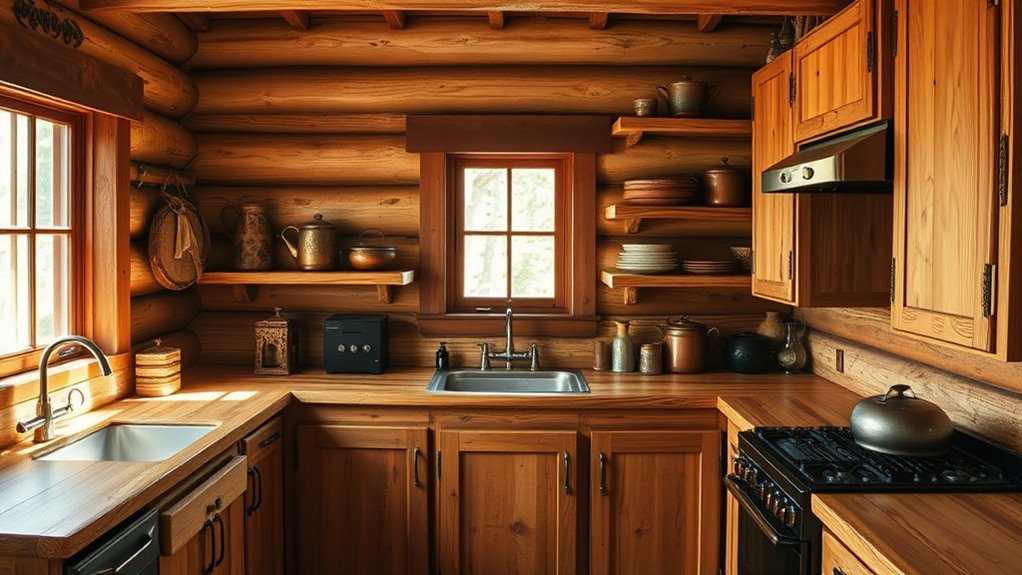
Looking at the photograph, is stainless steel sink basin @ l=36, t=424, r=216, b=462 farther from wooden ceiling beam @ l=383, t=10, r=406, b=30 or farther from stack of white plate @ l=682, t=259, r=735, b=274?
stack of white plate @ l=682, t=259, r=735, b=274

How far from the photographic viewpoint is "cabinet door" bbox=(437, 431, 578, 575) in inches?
134

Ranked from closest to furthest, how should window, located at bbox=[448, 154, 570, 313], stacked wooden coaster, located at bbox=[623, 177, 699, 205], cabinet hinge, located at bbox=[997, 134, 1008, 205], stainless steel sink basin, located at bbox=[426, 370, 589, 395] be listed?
1. cabinet hinge, located at bbox=[997, 134, 1008, 205]
2. stacked wooden coaster, located at bbox=[623, 177, 699, 205]
3. stainless steel sink basin, located at bbox=[426, 370, 589, 395]
4. window, located at bbox=[448, 154, 570, 313]

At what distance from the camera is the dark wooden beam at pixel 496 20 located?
372 cm

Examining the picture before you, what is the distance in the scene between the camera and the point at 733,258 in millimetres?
4035

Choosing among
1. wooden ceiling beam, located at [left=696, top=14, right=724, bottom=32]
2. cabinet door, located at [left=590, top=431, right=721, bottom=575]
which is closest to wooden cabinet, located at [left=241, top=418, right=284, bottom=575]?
cabinet door, located at [left=590, top=431, right=721, bottom=575]

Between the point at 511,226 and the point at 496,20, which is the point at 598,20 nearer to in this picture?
the point at 496,20

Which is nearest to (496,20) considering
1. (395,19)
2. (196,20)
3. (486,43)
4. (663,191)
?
(486,43)

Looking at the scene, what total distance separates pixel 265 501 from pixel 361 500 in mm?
416

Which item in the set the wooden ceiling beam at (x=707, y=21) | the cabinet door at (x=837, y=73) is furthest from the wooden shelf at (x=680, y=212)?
the wooden ceiling beam at (x=707, y=21)

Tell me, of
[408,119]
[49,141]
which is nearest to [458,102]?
[408,119]

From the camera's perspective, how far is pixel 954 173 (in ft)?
6.95

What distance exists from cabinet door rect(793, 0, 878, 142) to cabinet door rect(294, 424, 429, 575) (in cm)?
200

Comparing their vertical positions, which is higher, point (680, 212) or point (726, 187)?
point (726, 187)

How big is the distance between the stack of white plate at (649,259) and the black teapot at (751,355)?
50cm
